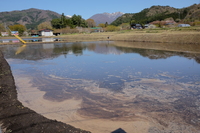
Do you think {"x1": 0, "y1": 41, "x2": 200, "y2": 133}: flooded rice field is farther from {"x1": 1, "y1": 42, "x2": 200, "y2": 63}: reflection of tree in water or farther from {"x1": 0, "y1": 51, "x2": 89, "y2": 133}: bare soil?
{"x1": 1, "y1": 42, "x2": 200, "y2": 63}: reflection of tree in water

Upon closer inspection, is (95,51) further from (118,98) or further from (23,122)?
(23,122)

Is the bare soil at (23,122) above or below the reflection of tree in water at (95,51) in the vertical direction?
below

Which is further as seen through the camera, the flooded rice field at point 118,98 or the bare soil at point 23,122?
the flooded rice field at point 118,98

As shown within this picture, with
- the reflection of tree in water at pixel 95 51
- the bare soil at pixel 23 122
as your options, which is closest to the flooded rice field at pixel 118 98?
the bare soil at pixel 23 122

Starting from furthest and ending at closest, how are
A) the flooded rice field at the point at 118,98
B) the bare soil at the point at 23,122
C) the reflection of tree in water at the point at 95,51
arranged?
the reflection of tree in water at the point at 95,51 → the flooded rice field at the point at 118,98 → the bare soil at the point at 23,122

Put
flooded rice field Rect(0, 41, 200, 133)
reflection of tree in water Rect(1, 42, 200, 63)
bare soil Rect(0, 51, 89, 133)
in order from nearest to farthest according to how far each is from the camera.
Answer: bare soil Rect(0, 51, 89, 133) → flooded rice field Rect(0, 41, 200, 133) → reflection of tree in water Rect(1, 42, 200, 63)

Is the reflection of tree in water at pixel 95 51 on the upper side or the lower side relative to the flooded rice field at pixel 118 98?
upper

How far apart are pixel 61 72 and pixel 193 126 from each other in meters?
6.95

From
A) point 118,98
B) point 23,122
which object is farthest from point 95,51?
point 23,122

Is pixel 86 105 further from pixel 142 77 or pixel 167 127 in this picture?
pixel 142 77

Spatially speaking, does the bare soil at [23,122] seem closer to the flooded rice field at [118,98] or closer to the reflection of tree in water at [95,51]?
the flooded rice field at [118,98]

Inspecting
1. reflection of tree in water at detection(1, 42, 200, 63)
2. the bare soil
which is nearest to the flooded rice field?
the bare soil

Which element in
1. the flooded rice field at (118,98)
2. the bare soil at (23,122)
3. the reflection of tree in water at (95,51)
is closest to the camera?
the bare soil at (23,122)

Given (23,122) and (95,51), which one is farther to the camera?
(95,51)
